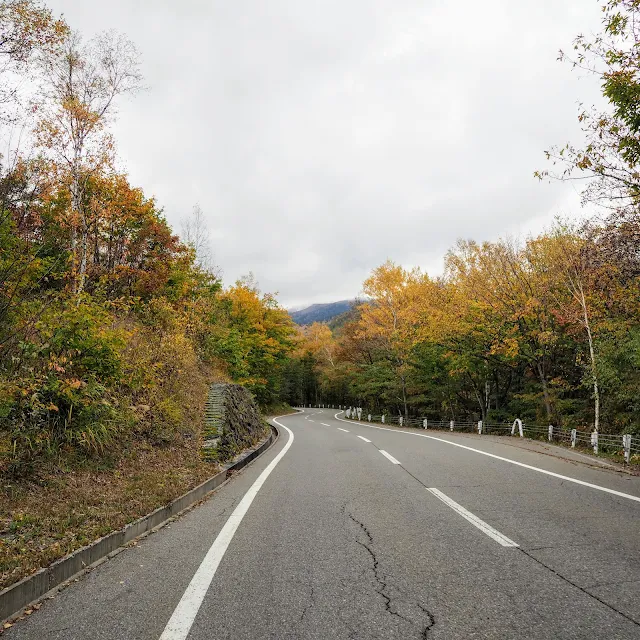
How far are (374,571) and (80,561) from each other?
2.60 m

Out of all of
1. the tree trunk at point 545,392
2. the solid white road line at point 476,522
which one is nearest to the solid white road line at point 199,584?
the solid white road line at point 476,522

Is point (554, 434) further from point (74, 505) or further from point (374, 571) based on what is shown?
point (74, 505)

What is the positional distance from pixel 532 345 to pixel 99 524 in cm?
2096

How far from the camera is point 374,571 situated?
366 centimetres

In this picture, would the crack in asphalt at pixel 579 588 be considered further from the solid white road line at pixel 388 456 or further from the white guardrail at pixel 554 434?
the white guardrail at pixel 554 434

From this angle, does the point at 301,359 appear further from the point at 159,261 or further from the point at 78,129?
the point at 78,129

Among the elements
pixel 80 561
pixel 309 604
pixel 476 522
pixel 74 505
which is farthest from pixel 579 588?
pixel 74 505

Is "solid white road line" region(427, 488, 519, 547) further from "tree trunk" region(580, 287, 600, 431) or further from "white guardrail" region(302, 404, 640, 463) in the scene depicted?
"tree trunk" region(580, 287, 600, 431)

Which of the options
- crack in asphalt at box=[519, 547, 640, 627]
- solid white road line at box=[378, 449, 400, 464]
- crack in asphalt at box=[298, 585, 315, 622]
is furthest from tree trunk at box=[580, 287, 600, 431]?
crack in asphalt at box=[298, 585, 315, 622]

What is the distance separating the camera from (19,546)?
12.3 ft

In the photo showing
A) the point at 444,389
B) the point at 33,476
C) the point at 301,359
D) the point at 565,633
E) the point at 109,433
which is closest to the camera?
the point at 565,633

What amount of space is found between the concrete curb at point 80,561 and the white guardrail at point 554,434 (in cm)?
1121

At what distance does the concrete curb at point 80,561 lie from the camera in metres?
3.00

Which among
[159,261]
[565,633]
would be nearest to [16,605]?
[565,633]
